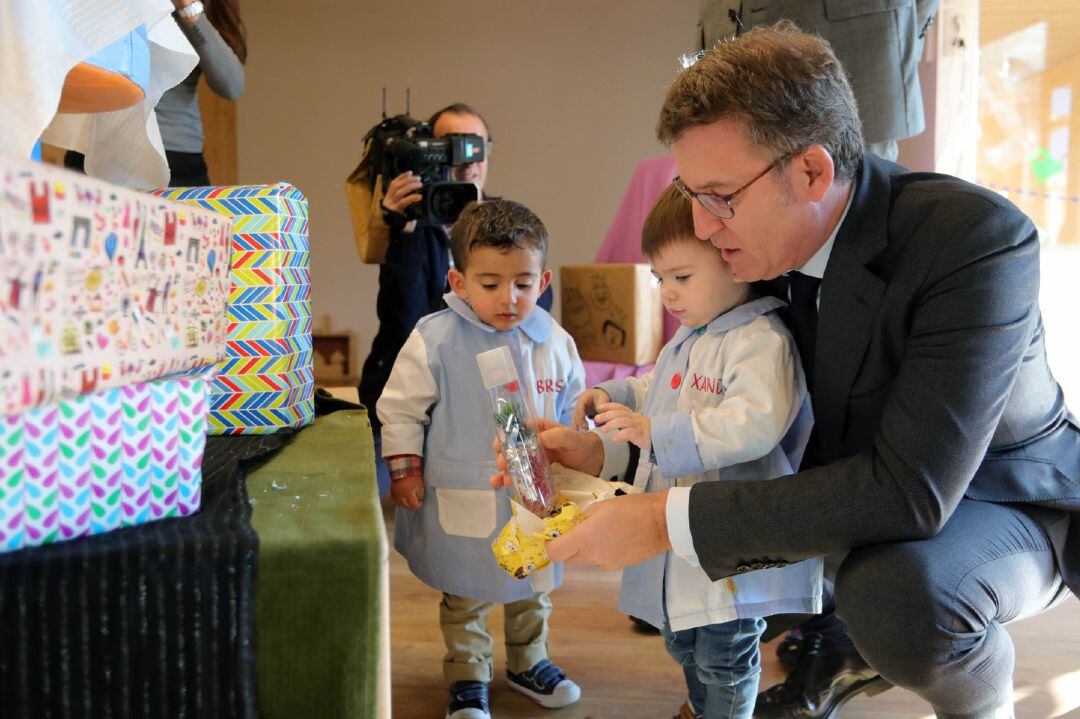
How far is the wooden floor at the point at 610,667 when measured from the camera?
148cm

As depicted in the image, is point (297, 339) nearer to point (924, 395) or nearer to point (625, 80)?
point (924, 395)

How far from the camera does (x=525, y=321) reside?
151 cm

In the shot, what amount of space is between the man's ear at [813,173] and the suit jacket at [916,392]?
0.19ft

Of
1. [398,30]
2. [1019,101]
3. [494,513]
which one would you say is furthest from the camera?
[398,30]

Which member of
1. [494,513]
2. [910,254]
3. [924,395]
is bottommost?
[494,513]

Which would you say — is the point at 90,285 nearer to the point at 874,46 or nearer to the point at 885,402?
the point at 885,402

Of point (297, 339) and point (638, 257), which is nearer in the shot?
point (297, 339)

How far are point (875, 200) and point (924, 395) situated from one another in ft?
0.82

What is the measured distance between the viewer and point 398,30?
4.18 meters

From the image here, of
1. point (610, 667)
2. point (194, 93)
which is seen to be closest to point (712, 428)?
point (610, 667)

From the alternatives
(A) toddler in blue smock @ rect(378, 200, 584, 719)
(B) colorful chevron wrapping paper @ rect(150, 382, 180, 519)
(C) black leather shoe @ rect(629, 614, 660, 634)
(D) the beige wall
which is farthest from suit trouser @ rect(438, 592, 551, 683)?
(D) the beige wall

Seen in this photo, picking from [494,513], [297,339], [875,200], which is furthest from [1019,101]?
[297,339]

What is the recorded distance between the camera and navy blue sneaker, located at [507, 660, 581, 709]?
1.50 m

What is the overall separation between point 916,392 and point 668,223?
0.38m
